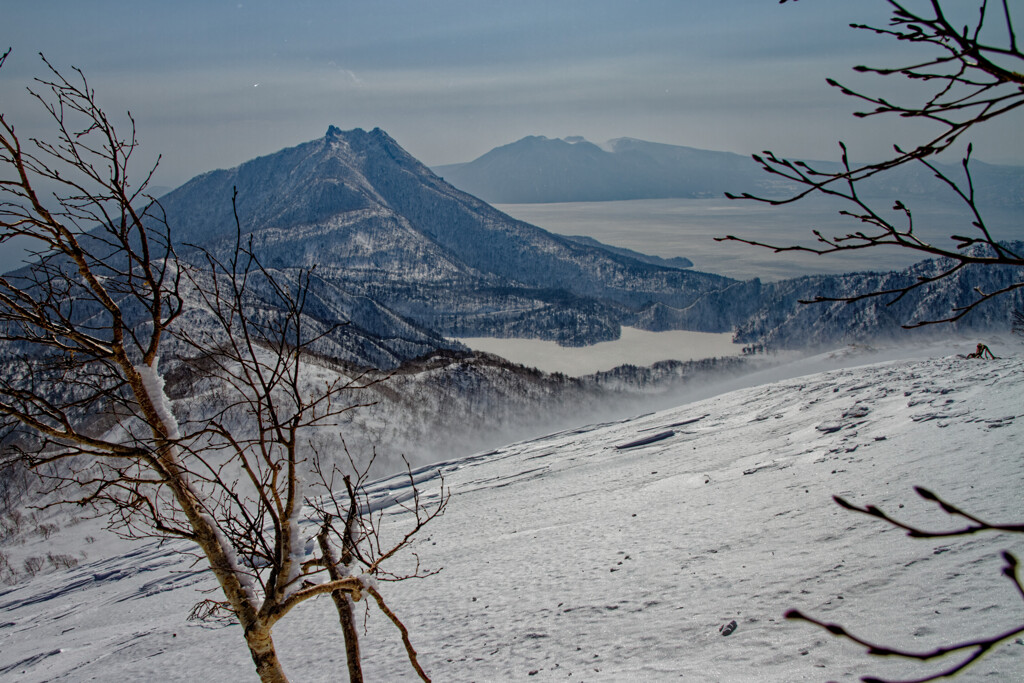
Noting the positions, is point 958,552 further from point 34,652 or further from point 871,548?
point 34,652

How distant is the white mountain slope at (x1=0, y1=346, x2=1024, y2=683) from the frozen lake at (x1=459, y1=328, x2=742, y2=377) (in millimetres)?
97409

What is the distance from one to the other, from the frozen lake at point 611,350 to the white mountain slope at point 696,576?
3835 inches

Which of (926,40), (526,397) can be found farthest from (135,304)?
(926,40)

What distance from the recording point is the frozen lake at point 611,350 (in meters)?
123

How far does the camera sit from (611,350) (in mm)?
138250

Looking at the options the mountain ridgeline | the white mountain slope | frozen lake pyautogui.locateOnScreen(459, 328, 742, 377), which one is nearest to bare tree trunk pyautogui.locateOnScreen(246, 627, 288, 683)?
the white mountain slope

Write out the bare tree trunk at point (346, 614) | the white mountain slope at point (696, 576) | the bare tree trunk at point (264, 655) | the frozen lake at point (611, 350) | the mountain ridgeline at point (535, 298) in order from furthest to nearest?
1. the frozen lake at point (611, 350)
2. the mountain ridgeline at point (535, 298)
3. the white mountain slope at point (696, 576)
4. the bare tree trunk at point (346, 614)
5. the bare tree trunk at point (264, 655)

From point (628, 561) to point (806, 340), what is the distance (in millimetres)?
127373

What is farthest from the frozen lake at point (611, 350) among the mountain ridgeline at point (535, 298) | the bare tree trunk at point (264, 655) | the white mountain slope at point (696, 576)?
the bare tree trunk at point (264, 655)

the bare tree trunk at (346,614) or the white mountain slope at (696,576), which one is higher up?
the bare tree trunk at (346,614)

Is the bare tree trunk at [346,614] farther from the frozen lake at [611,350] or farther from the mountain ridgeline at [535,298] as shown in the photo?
the frozen lake at [611,350]

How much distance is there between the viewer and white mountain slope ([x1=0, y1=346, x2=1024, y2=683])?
619cm

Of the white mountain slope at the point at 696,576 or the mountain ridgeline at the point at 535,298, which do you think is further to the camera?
the mountain ridgeline at the point at 535,298

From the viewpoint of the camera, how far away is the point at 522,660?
765 cm
